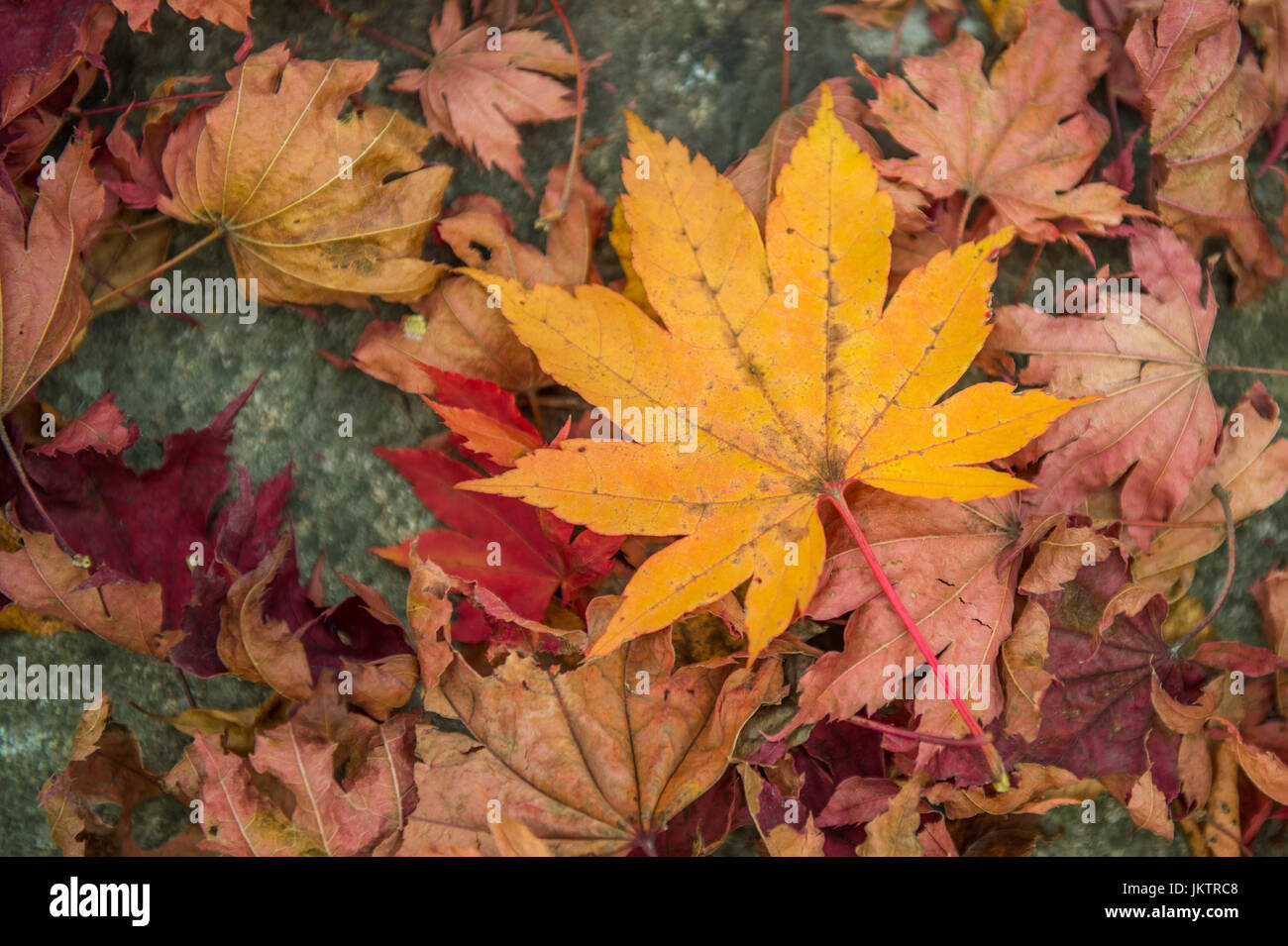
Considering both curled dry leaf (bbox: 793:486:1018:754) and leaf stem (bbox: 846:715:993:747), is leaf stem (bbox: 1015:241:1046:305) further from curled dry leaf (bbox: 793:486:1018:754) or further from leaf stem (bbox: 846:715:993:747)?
leaf stem (bbox: 846:715:993:747)

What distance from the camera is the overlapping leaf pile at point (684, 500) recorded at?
0.94 m

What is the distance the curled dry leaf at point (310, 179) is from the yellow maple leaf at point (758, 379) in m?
0.26

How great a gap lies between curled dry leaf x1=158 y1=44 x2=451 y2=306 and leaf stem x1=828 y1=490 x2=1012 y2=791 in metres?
0.55

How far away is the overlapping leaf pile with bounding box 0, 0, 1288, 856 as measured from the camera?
944 millimetres

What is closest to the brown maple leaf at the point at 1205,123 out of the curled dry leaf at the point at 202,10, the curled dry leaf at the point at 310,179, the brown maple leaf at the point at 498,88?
the brown maple leaf at the point at 498,88

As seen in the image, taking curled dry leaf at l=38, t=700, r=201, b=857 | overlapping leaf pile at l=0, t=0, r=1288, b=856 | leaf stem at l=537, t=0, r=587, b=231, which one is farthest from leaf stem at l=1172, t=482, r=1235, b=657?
curled dry leaf at l=38, t=700, r=201, b=857

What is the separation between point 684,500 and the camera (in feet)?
3.07

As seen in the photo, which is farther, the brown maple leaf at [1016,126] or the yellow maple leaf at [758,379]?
the brown maple leaf at [1016,126]

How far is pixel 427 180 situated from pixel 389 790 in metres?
0.70

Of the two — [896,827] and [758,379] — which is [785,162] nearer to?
[758,379]

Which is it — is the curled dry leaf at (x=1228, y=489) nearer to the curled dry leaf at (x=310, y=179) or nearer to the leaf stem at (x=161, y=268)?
the curled dry leaf at (x=310, y=179)

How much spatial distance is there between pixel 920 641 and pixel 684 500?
29 centimetres

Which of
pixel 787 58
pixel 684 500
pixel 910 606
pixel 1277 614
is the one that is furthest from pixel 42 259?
pixel 1277 614
